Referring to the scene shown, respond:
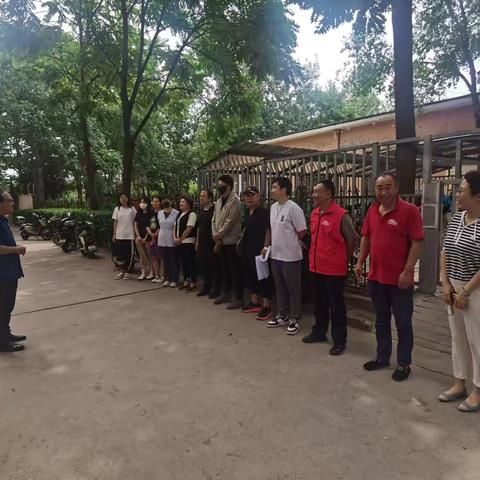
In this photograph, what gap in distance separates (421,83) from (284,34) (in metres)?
6.37

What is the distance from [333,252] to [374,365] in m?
1.12

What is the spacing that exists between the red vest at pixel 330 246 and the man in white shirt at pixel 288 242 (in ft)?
1.74

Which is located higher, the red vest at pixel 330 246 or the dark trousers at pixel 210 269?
the red vest at pixel 330 246

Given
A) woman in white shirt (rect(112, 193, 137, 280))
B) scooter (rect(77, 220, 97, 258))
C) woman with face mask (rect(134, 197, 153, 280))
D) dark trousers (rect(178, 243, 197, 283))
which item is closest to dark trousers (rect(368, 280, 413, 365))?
dark trousers (rect(178, 243, 197, 283))

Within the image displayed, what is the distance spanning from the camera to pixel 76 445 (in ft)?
9.09

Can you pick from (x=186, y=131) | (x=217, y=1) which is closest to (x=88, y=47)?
(x=217, y=1)

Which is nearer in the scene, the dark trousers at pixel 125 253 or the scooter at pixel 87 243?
the dark trousers at pixel 125 253

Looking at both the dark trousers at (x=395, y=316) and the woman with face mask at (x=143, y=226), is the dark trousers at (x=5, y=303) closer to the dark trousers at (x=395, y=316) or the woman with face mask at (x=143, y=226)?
the woman with face mask at (x=143, y=226)

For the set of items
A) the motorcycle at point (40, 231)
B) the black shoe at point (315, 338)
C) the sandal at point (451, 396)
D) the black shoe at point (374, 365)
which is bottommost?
the sandal at point (451, 396)

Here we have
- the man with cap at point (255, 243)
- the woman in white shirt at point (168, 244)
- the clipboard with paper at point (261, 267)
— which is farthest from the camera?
the woman in white shirt at point (168, 244)

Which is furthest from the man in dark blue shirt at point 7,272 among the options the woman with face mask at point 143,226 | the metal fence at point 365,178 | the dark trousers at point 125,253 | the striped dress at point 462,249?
the striped dress at point 462,249

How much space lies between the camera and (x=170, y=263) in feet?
24.2

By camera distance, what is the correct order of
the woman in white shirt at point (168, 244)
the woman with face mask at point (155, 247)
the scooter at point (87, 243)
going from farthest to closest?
1. the scooter at point (87, 243)
2. the woman with face mask at point (155, 247)
3. the woman in white shirt at point (168, 244)

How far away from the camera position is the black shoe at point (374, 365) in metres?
3.83
